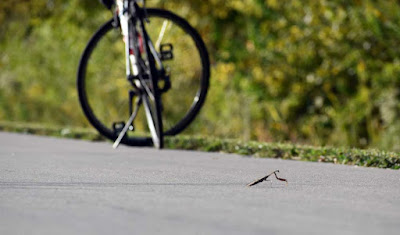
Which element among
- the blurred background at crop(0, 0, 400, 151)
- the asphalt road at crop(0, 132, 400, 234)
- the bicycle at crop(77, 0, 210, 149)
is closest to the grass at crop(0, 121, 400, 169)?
the asphalt road at crop(0, 132, 400, 234)

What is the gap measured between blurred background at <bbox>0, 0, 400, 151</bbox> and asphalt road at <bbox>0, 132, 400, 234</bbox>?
4.86 metres

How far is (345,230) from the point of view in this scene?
395 centimetres

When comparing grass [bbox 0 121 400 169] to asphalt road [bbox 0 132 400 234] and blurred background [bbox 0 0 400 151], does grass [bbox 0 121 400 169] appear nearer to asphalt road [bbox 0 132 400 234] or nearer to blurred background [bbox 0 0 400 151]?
asphalt road [bbox 0 132 400 234]

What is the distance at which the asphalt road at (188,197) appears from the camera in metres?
4.04

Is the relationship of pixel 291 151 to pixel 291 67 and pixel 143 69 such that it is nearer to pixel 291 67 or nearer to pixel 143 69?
pixel 143 69

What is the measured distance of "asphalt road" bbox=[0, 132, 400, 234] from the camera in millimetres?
A: 4035

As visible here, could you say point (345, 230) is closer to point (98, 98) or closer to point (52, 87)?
point (98, 98)

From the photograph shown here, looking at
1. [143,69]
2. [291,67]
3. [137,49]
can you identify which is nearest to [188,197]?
[143,69]

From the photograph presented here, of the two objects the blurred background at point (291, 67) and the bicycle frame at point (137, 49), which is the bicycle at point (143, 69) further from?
the blurred background at point (291, 67)

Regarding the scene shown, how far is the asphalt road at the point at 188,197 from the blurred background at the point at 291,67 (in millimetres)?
4864

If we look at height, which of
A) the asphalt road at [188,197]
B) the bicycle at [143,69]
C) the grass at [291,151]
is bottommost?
the grass at [291,151]

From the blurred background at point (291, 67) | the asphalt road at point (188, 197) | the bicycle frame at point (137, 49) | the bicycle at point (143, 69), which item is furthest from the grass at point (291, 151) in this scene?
the blurred background at point (291, 67)

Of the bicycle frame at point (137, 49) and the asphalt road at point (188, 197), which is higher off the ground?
the bicycle frame at point (137, 49)

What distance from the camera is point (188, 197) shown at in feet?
16.4
